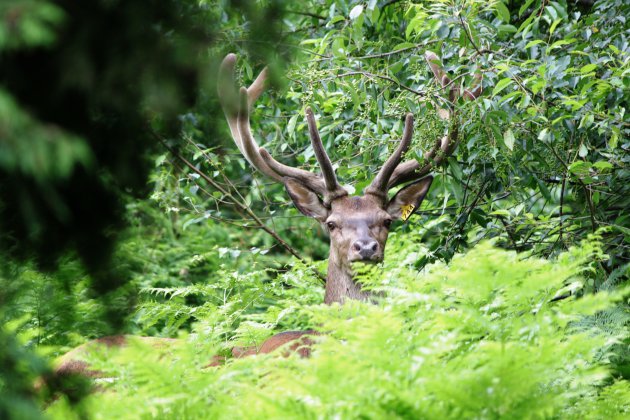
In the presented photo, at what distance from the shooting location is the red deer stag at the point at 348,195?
6.76 metres

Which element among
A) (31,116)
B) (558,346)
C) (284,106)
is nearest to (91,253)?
(31,116)

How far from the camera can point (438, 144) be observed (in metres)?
7.24

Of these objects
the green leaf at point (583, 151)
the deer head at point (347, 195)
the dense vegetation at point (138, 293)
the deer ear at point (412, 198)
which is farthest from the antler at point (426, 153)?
the dense vegetation at point (138, 293)

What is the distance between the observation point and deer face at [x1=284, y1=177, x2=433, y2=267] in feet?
22.3

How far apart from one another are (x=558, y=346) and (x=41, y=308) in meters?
1.78

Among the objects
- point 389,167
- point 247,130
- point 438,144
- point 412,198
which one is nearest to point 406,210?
point 412,198

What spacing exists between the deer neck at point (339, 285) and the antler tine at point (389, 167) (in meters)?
0.71

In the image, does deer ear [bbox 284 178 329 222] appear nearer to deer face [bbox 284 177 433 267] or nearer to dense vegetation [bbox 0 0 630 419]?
deer face [bbox 284 177 433 267]

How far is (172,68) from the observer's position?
101 inches

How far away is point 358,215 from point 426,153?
2.33ft

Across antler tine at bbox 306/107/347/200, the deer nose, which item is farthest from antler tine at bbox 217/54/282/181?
the deer nose

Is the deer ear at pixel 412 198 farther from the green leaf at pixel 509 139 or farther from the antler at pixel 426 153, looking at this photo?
the green leaf at pixel 509 139

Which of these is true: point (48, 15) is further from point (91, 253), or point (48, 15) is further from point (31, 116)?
point (91, 253)

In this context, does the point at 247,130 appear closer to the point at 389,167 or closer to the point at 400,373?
the point at 389,167
